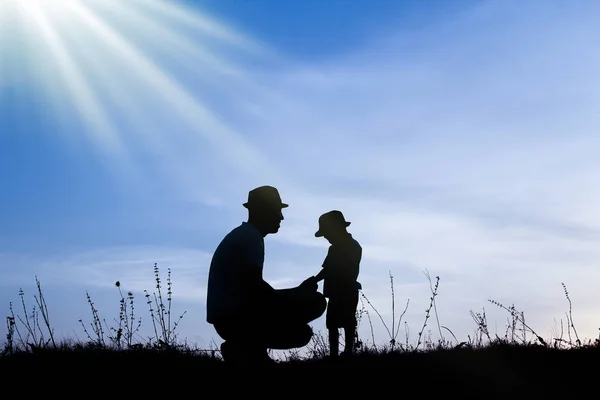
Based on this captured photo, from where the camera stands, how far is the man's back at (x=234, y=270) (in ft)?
23.0

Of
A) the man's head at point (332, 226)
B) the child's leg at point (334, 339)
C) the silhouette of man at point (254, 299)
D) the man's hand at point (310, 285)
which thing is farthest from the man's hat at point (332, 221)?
the man's hand at point (310, 285)

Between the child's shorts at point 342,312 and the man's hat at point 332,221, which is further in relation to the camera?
the man's hat at point 332,221

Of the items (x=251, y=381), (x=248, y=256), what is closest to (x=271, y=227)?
(x=248, y=256)

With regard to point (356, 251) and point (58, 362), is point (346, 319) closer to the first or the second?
point (356, 251)

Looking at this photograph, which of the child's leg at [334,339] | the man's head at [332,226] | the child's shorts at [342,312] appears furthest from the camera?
the man's head at [332,226]

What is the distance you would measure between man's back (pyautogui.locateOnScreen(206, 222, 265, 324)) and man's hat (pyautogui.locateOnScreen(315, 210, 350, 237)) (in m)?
3.38

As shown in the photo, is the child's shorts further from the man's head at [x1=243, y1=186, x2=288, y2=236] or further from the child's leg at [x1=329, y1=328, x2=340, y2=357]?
the man's head at [x1=243, y1=186, x2=288, y2=236]

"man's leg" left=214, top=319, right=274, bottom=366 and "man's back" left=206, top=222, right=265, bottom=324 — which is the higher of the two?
"man's back" left=206, top=222, right=265, bottom=324

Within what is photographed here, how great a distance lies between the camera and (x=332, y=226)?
34.4 feet

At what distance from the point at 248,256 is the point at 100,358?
7.13 ft

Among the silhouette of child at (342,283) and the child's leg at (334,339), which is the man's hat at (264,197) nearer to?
the silhouette of child at (342,283)


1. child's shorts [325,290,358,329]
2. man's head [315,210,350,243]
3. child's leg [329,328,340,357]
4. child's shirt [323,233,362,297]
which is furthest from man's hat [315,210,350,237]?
child's leg [329,328,340,357]

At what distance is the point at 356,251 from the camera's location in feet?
34.0

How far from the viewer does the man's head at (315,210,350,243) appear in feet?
34.3
